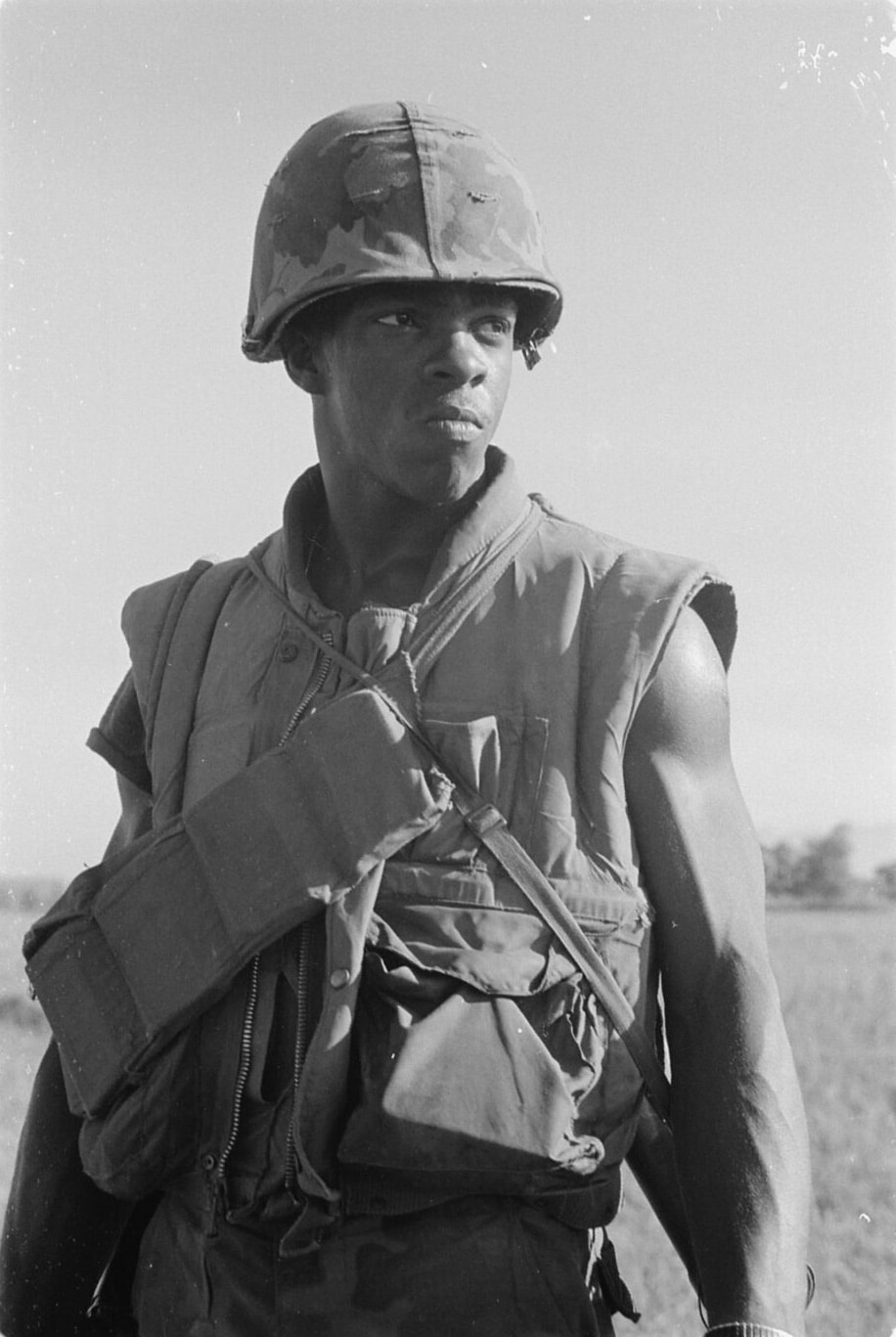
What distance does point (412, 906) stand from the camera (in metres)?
3.53

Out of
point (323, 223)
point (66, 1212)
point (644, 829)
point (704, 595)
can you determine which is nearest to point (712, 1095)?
point (644, 829)

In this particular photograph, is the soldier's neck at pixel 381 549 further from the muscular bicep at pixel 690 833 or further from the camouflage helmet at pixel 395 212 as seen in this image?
the muscular bicep at pixel 690 833

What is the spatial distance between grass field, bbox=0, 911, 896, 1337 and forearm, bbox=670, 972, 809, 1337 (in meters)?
4.38

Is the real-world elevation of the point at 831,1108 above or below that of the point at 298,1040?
below

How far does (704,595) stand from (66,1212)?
5.34ft

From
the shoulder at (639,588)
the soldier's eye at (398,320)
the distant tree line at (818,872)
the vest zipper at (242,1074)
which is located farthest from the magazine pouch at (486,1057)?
the distant tree line at (818,872)

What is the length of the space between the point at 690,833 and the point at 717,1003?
287mm

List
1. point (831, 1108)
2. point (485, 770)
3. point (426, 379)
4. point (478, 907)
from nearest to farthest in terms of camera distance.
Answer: point (478, 907)
point (485, 770)
point (426, 379)
point (831, 1108)

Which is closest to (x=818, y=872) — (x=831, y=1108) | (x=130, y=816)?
(x=831, y=1108)

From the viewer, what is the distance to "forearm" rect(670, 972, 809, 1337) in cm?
346

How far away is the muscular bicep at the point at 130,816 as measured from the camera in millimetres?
4195

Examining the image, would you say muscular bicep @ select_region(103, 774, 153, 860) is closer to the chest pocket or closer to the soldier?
the soldier

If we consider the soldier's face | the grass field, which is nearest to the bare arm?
the soldier's face

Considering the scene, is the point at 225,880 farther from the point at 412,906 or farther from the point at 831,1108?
the point at 831,1108
